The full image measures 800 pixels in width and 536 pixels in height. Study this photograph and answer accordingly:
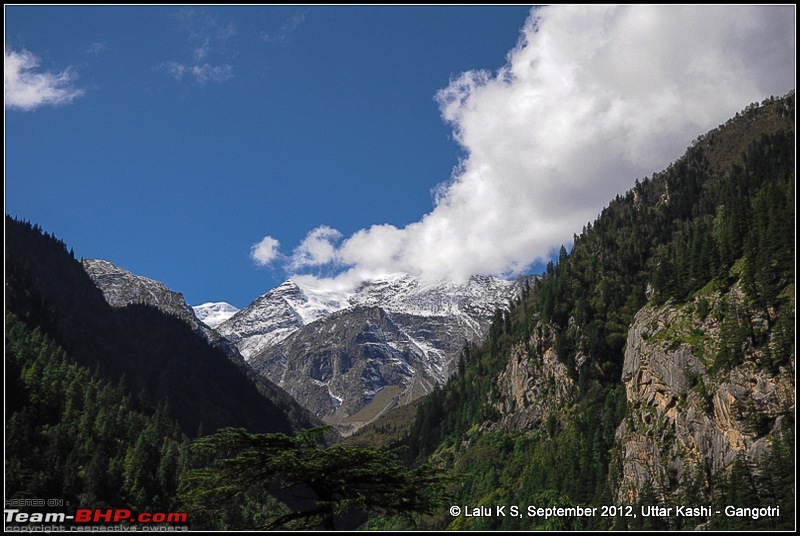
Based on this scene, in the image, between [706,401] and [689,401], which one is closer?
[706,401]

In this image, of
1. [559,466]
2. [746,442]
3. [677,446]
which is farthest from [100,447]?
[746,442]

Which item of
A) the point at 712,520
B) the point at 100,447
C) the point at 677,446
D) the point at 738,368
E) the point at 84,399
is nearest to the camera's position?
the point at 712,520

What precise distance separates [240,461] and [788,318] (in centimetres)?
11454

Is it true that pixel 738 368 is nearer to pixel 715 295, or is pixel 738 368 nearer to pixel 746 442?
pixel 746 442

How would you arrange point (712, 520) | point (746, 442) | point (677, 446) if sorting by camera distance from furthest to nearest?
1. point (677, 446)
2. point (746, 442)
3. point (712, 520)

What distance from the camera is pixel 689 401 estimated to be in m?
132

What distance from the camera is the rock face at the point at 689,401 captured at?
112 meters

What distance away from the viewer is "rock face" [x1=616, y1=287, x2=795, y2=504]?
112250 mm

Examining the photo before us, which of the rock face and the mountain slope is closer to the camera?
the mountain slope

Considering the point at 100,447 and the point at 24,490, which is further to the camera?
the point at 100,447

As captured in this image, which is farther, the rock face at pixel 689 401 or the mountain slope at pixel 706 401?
the rock face at pixel 689 401

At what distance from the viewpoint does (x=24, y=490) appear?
136 m

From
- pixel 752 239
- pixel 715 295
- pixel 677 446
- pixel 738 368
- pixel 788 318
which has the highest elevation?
pixel 752 239

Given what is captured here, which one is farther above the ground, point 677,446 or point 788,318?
point 788,318
